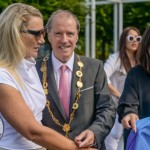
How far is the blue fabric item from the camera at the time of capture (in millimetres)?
3340

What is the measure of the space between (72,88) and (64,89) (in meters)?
0.07

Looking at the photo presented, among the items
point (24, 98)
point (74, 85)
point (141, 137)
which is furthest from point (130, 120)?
point (24, 98)

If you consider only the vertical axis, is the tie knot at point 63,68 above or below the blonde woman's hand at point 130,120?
above

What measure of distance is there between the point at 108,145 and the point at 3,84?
168 inches

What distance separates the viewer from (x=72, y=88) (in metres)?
3.50

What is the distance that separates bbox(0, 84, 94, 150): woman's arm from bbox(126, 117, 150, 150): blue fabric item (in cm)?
93

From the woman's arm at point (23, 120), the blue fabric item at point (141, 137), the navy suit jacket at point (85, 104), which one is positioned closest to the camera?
the woman's arm at point (23, 120)

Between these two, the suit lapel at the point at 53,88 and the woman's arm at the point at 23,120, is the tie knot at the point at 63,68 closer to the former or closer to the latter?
the suit lapel at the point at 53,88

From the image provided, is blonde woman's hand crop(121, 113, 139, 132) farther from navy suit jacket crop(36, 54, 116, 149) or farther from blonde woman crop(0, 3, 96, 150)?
blonde woman crop(0, 3, 96, 150)

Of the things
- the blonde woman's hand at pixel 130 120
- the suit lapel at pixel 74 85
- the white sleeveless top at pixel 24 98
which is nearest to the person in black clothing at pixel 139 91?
the blonde woman's hand at pixel 130 120

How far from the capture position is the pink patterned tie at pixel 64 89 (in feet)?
11.5

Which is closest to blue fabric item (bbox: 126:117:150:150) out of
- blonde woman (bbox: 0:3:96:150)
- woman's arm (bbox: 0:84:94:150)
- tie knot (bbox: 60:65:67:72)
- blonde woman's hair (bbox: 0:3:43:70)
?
tie knot (bbox: 60:65:67:72)

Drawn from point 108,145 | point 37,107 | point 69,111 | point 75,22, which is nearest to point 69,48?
point 75,22

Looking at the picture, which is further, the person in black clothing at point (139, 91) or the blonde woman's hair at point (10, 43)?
the person in black clothing at point (139, 91)
